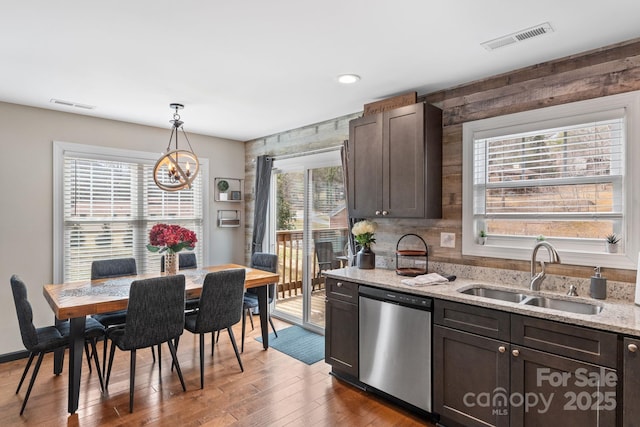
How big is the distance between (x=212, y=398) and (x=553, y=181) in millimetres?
3010

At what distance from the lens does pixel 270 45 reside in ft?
7.58

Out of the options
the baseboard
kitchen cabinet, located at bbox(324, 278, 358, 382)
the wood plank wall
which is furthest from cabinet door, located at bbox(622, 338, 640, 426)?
the baseboard

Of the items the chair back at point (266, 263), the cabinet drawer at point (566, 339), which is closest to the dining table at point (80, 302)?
the chair back at point (266, 263)

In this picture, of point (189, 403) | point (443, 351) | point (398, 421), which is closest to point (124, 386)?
point (189, 403)

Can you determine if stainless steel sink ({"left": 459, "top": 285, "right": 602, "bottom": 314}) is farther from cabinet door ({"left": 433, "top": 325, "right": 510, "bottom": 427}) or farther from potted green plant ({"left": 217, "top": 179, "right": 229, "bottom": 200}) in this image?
potted green plant ({"left": 217, "top": 179, "right": 229, "bottom": 200})

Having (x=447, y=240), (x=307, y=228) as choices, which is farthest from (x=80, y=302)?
(x=447, y=240)

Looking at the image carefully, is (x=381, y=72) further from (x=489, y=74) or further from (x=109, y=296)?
(x=109, y=296)

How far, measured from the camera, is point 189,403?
108 inches

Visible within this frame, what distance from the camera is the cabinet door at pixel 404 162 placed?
293 cm

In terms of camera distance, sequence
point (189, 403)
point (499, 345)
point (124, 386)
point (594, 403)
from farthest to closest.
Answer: point (124, 386) < point (189, 403) < point (499, 345) < point (594, 403)

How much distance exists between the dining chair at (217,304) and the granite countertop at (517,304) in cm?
83

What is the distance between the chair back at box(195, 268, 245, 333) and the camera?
306 centimetres

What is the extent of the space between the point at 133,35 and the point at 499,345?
112 inches

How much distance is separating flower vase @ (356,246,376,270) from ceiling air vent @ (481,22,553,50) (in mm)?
1912
